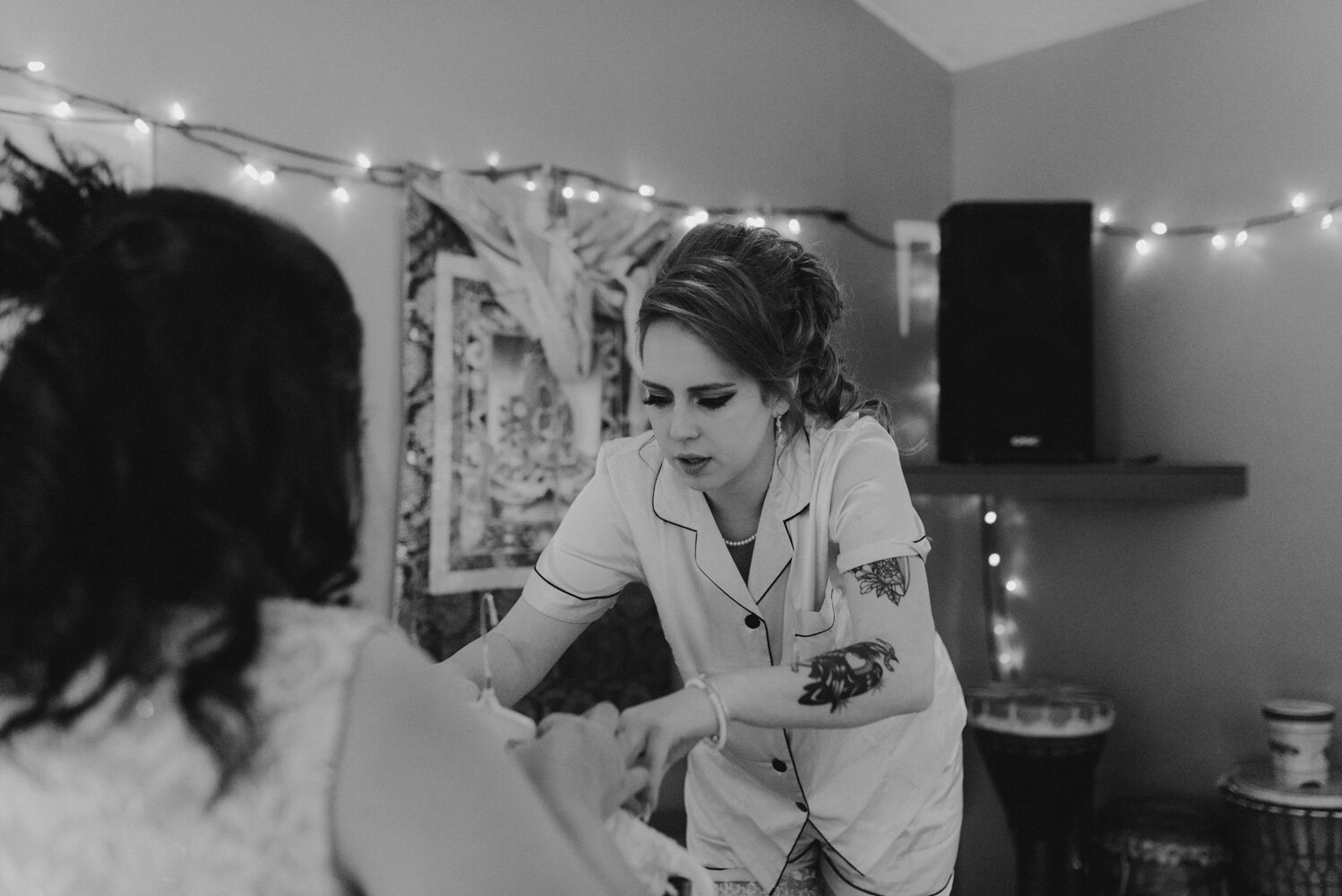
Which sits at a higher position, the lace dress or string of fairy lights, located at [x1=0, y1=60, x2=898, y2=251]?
string of fairy lights, located at [x1=0, y1=60, x2=898, y2=251]

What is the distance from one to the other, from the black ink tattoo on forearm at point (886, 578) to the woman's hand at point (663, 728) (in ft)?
1.08

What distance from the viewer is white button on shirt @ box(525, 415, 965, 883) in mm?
1724

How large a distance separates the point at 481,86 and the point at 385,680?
252 cm

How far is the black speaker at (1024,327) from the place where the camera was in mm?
3451

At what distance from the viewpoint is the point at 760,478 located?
5.91ft

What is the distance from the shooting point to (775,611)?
178 cm

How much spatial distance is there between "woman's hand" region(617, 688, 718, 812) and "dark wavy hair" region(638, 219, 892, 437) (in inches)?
22.0

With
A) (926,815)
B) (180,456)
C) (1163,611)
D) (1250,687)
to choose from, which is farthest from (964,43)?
(180,456)

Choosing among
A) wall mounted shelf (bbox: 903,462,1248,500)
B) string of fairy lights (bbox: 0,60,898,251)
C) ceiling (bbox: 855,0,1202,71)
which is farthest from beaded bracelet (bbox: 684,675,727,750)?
ceiling (bbox: 855,0,1202,71)

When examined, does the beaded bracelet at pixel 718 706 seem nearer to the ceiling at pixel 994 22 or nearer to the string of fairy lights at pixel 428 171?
the string of fairy lights at pixel 428 171

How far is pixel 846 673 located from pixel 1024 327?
7.63 feet

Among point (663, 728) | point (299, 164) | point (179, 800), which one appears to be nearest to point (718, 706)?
point (663, 728)

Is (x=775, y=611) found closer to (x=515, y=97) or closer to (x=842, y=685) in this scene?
(x=842, y=685)

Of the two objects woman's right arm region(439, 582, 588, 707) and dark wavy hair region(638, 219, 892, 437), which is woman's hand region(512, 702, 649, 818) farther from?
dark wavy hair region(638, 219, 892, 437)
